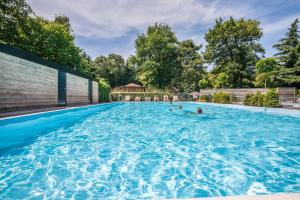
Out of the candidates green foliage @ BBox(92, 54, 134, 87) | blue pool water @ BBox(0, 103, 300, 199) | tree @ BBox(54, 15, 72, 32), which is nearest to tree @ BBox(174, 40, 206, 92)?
green foliage @ BBox(92, 54, 134, 87)

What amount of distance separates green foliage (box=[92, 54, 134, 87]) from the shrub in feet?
135

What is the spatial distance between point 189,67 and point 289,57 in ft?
56.6

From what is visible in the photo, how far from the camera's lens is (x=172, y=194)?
8.61 ft

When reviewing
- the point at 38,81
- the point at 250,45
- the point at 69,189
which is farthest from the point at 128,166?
the point at 250,45

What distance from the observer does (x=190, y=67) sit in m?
38.4

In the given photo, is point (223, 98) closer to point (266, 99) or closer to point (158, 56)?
point (266, 99)

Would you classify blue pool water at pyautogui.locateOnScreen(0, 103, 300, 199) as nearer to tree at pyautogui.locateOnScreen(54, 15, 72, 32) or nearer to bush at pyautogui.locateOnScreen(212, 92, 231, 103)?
bush at pyautogui.locateOnScreen(212, 92, 231, 103)

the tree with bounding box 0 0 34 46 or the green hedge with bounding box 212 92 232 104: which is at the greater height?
the tree with bounding box 0 0 34 46

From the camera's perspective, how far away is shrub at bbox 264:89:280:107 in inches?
553

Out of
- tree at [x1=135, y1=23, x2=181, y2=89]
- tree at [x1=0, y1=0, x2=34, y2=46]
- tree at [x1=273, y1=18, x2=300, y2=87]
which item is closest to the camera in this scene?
tree at [x1=0, y1=0, x2=34, y2=46]

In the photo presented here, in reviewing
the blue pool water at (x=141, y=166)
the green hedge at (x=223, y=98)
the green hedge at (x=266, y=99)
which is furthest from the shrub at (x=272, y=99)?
the blue pool water at (x=141, y=166)

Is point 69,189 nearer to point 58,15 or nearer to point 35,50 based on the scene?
point 35,50

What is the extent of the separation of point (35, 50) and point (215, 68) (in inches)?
1143

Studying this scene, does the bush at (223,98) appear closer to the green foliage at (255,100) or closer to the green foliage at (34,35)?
the green foliage at (255,100)
